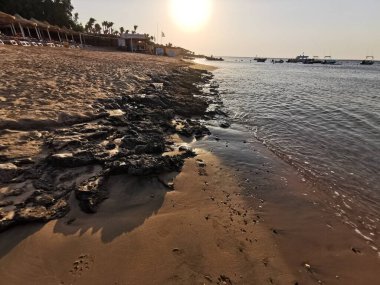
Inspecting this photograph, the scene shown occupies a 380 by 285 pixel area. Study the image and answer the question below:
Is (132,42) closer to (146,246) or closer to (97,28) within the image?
(97,28)

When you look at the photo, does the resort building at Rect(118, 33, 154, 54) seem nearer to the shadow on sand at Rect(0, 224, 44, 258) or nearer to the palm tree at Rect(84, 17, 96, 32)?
the palm tree at Rect(84, 17, 96, 32)

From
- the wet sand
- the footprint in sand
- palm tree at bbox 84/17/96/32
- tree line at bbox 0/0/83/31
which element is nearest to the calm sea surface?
the wet sand

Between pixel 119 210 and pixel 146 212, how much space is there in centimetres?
62

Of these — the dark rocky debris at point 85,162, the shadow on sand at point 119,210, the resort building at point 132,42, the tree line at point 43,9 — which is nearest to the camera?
the shadow on sand at point 119,210

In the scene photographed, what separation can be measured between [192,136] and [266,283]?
7.91 meters

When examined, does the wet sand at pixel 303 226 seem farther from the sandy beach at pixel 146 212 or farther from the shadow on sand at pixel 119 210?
the shadow on sand at pixel 119 210

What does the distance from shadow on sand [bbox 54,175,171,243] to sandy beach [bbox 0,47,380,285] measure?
0.03m

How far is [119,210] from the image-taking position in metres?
5.94

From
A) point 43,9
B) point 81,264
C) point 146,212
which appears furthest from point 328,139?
point 43,9

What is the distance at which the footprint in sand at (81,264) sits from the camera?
4219mm

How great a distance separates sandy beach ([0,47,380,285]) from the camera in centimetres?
453

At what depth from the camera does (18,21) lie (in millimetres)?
36875

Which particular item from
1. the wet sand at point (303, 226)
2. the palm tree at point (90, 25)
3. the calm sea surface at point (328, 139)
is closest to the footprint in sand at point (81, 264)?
the wet sand at point (303, 226)

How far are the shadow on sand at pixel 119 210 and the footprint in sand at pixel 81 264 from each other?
18.9 inches
